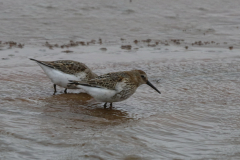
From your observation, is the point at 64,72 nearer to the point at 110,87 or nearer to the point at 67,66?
the point at 67,66

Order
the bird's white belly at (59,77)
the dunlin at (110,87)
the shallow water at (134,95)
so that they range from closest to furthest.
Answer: the shallow water at (134,95), the dunlin at (110,87), the bird's white belly at (59,77)

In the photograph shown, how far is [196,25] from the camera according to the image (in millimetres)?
16625

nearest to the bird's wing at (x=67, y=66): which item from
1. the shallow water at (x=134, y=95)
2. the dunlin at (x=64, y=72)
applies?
the dunlin at (x=64, y=72)

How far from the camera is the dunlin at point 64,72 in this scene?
814 cm

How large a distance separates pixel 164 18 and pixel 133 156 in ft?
41.0

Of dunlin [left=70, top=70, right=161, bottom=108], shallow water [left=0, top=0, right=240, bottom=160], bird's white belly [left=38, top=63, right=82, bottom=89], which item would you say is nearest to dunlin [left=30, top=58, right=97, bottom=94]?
bird's white belly [left=38, top=63, right=82, bottom=89]

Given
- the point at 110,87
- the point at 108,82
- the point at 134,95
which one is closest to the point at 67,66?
the point at 108,82

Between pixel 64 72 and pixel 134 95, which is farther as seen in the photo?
pixel 134 95

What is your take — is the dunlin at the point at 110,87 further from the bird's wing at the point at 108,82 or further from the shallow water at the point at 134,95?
the shallow water at the point at 134,95

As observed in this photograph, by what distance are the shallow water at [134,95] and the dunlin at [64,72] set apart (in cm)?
33

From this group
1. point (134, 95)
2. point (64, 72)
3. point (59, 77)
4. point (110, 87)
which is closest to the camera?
point (110, 87)

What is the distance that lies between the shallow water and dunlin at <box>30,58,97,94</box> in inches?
13.0

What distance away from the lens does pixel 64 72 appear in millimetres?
8227

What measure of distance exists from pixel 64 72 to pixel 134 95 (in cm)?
162
